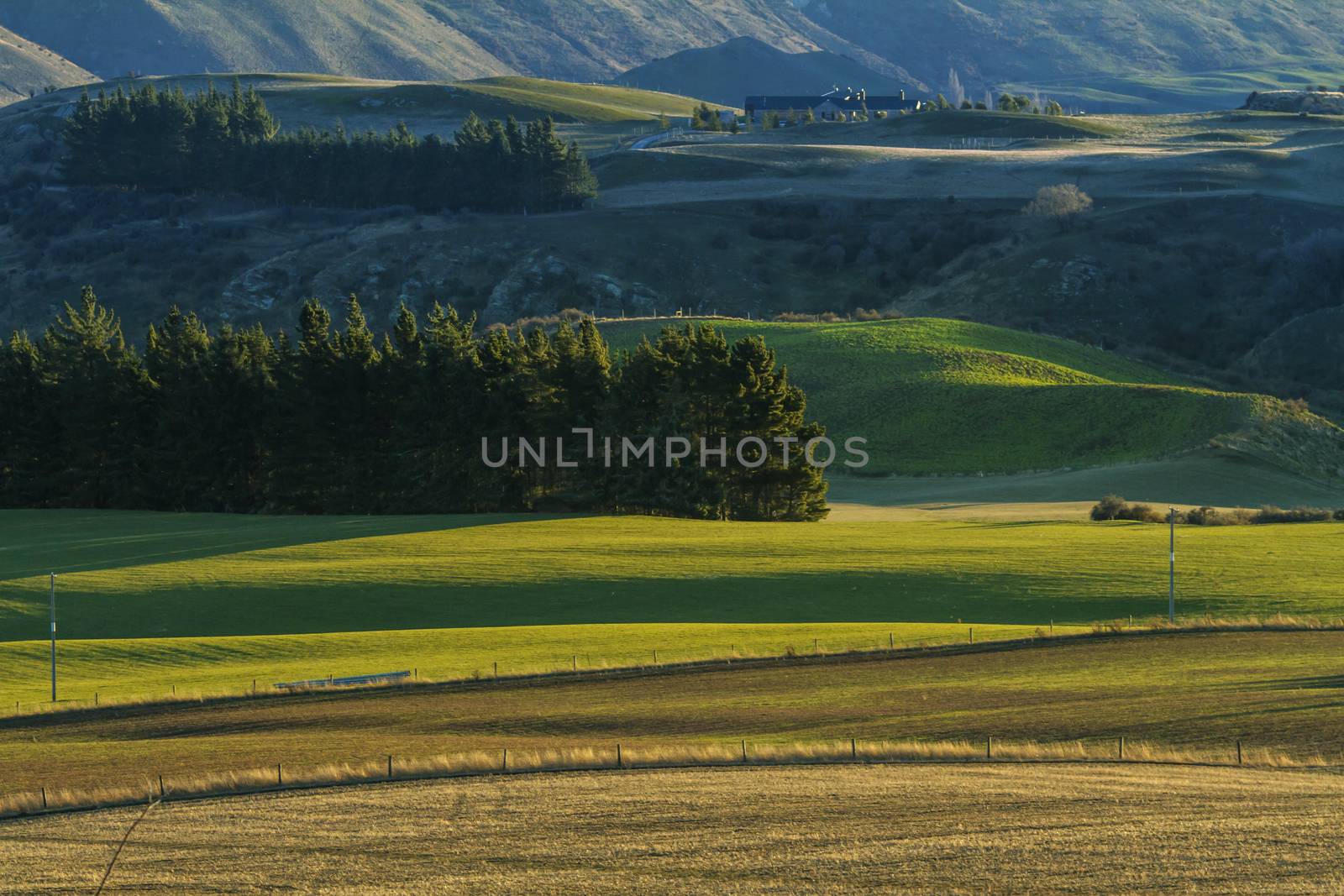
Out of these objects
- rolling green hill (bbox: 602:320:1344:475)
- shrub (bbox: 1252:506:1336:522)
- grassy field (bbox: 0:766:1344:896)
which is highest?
rolling green hill (bbox: 602:320:1344:475)

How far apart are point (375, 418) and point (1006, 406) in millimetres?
41158

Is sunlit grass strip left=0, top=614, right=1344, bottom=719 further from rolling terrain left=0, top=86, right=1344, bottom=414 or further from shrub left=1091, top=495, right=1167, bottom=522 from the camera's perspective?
rolling terrain left=0, top=86, right=1344, bottom=414

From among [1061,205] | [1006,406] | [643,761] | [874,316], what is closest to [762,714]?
[643,761]

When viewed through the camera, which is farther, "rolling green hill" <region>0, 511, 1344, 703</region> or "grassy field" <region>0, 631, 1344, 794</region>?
"rolling green hill" <region>0, 511, 1344, 703</region>

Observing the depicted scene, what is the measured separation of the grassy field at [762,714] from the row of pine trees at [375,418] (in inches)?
1223

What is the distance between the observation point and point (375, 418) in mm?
76250

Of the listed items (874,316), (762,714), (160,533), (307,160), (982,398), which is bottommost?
(160,533)

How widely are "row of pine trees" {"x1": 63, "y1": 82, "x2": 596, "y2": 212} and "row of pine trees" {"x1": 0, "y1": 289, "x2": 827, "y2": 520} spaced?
98.6 m

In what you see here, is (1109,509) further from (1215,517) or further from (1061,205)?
(1061,205)

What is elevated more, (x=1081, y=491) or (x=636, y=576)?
(x=1081, y=491)

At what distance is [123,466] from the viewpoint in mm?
79312

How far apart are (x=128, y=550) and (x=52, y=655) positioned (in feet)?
73.4

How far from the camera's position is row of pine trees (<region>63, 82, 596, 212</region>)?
179 m

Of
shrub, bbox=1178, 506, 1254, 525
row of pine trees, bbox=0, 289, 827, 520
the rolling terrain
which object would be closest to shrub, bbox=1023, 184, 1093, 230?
the rolling terrain
